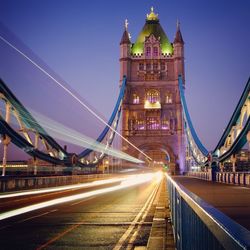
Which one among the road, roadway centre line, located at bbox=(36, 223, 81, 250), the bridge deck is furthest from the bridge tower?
roadway centre line, located at bbox=(36, 223, 81, 250)

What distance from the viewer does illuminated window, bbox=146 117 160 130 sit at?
81625 mm

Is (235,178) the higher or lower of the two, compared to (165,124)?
lower

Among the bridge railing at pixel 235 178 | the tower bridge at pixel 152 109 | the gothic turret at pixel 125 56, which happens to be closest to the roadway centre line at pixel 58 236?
the bridge railing at pixel 235 178

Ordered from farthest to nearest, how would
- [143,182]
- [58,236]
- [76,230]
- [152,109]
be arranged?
[152,109]
[143,182]
[76,230]
[58,236]

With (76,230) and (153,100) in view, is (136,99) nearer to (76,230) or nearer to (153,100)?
(153,100)

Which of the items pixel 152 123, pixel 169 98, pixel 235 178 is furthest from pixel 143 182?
pixel 169 98

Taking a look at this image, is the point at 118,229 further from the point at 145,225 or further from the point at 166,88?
the point at 166,88

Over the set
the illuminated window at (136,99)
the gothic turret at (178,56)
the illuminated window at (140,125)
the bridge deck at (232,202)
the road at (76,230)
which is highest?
the gothic turret at (178,56)

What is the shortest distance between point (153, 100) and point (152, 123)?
528 centimetres

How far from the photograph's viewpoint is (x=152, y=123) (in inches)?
3214

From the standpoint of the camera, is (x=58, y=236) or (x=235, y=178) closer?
(x=58, y=236)

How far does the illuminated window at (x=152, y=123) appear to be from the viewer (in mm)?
81625

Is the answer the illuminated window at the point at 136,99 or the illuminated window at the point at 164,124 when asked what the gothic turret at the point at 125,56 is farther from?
the illuminated window at the point at 164,124

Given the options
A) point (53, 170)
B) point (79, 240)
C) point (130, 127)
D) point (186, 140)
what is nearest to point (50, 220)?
point (79, 240)
